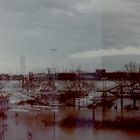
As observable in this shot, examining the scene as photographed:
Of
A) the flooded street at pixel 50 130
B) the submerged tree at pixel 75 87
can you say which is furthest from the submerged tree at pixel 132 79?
the flooded street at pixel 50 130

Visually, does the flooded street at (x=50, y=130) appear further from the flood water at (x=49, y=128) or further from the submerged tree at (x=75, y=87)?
the submerged tree at (x=75, y=87)

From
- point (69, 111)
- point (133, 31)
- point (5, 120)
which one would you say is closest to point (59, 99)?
point (69, 111)

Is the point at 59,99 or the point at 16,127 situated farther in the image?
the point at 59,99

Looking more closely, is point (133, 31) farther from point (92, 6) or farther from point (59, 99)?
point (59, 99)

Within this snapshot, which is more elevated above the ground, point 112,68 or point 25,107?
point 112,68

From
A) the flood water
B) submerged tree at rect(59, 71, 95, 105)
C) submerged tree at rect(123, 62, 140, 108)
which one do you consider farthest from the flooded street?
submerged tree at rect(123, 62, 140, 108)

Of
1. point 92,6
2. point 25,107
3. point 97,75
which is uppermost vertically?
point 92,6

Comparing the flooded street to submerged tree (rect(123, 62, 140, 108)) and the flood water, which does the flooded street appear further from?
submerged tree (rect(123, 62, 140, 108))

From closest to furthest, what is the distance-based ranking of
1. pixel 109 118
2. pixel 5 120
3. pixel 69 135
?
pixel 69 135 → pixel 5 120 → pixel 109 118
